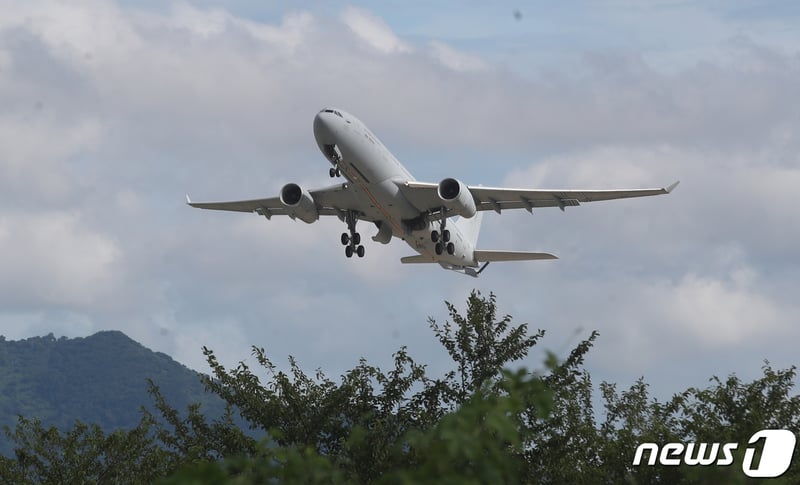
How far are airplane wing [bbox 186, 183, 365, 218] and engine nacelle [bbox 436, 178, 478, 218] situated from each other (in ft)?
12.0

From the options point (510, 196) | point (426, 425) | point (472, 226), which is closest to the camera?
point (426, 425)

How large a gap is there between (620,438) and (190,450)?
12.7 meters

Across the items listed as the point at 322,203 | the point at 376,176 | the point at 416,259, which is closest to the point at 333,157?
the point at 376,176

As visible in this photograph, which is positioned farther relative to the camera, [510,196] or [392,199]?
[510,196]

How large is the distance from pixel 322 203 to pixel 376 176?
619 cm

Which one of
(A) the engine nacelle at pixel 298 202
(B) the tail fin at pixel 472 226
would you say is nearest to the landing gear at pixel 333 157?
(A) the engine nacelle at pixel 298 202

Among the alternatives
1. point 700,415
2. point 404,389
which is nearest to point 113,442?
point 404,389

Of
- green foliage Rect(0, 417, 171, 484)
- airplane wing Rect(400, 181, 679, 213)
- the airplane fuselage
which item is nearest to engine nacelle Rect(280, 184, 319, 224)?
the airplane fuselage

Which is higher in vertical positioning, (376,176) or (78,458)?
(376,176)

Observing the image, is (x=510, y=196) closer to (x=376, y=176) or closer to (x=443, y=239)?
(x=443, y=239)

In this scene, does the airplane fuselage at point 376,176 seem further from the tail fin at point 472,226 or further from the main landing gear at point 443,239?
the tail fin at point 472,226

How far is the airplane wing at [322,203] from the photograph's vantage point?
46.2m

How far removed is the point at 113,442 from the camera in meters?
43.4

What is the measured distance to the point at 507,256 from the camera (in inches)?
2041
